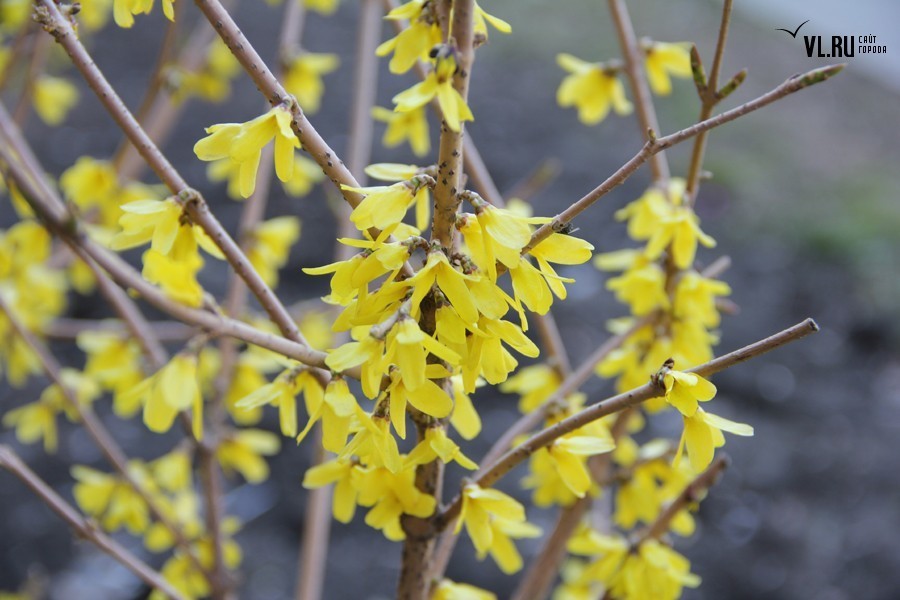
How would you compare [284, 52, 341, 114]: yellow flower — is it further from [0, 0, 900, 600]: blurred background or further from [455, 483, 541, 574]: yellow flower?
[0, 0, 900, 600]: blurred background

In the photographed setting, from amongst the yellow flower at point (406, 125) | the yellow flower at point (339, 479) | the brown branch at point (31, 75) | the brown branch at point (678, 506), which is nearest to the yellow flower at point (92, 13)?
the brown branch at point (31, 75)

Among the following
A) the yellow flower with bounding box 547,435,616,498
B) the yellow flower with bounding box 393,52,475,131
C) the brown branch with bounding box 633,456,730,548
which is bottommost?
the brown branch with bounding box 633,456,730,548

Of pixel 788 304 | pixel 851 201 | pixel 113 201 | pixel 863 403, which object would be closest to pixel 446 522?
pixel 113 201

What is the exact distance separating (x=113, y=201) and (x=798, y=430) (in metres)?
1.72

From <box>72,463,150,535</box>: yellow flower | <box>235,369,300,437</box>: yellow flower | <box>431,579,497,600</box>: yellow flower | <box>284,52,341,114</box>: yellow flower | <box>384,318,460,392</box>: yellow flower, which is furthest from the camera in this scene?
<box>284,52,341,114</box>: yellow flower

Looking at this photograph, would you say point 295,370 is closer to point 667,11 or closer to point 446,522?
point 446,522

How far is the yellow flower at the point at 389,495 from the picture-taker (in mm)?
571

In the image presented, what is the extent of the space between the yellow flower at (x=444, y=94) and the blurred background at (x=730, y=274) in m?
1.44

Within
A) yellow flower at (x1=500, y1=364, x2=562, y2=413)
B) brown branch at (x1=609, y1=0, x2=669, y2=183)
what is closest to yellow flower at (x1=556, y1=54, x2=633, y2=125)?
brown branch at (x1=609, y1=0, x2=669, y2=183)

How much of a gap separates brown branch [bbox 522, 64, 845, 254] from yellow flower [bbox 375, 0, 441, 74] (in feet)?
0.43

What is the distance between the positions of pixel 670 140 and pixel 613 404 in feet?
0.54

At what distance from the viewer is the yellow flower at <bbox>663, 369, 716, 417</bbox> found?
0.49 metres

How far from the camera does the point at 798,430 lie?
6.95 ft

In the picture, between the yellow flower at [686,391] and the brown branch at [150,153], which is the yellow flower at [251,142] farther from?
the yellow flower at [686,391]
